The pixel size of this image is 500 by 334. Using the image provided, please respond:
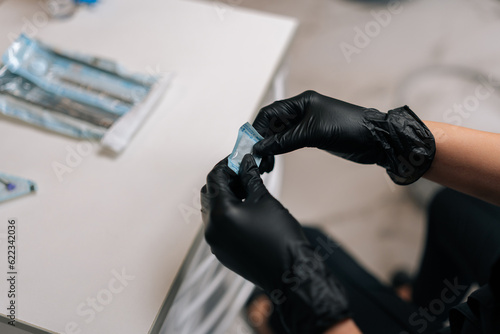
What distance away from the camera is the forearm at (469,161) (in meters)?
0.62

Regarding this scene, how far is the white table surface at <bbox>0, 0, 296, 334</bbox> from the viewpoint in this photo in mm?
533

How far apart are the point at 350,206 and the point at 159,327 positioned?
3.09 feet

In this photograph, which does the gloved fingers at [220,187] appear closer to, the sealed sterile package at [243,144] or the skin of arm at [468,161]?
the sealed sterile package at [243,144]

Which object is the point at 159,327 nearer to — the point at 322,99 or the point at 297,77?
the point at 322,99

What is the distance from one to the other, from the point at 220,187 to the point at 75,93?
15.8 inches

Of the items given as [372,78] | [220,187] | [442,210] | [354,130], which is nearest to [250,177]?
[220,187]

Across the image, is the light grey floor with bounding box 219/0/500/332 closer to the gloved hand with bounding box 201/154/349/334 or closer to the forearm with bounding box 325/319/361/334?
the gloved hand with bounding box 201/154/349/334

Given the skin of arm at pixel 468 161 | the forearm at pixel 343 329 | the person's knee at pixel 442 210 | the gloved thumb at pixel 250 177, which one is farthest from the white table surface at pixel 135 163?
the person's knee at pixel 442 210

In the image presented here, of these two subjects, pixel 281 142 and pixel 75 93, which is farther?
pixel 75 93

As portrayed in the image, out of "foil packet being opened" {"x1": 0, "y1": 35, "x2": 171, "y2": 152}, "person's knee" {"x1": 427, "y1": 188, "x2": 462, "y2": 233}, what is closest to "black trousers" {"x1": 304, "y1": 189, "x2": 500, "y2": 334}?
"person's knee" {"x1": 427, "y1": 188, "x2": 462, "y2": 233}

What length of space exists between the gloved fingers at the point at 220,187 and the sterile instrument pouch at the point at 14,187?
0.31 m

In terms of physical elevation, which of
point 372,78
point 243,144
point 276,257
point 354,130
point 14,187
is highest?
point 372,78

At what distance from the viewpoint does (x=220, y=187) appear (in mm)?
513

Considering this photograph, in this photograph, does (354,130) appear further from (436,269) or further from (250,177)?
(436,269)
